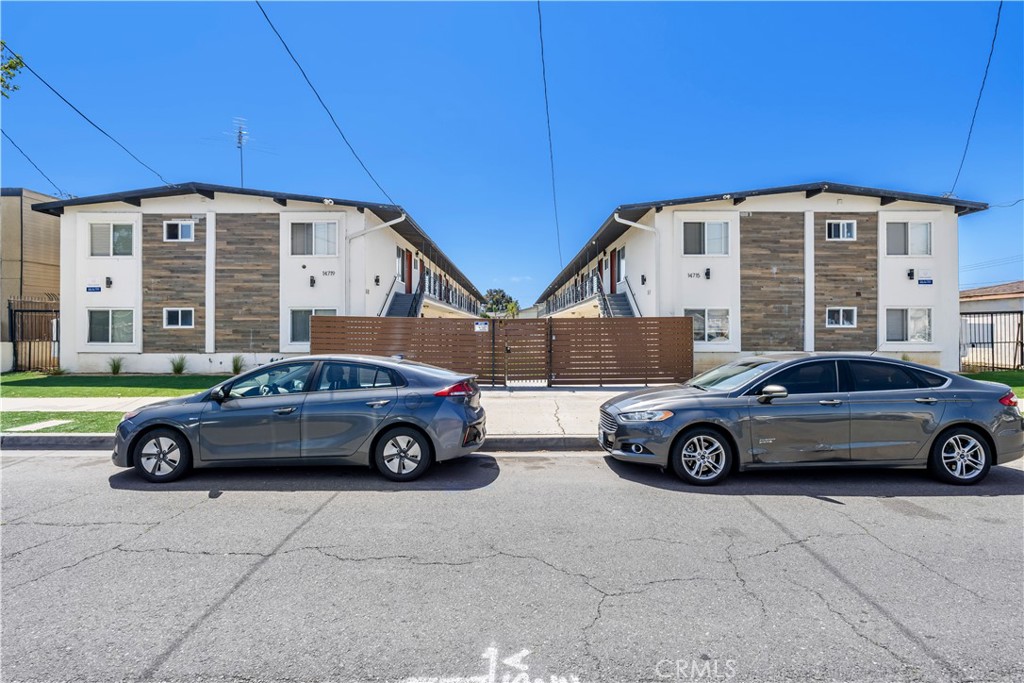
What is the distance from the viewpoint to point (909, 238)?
17578 mm

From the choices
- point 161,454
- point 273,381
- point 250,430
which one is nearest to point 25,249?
point 161,454

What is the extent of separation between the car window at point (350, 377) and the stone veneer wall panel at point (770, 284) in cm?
1457

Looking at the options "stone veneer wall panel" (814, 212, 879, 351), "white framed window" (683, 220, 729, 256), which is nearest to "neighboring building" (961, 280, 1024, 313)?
"stone veneer wall panel" (814, 212, 879, 351)

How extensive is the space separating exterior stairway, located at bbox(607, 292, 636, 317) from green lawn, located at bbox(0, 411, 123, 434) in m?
15.6

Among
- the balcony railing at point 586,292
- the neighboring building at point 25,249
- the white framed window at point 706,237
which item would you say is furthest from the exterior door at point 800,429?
the neighboring building at point 25,249

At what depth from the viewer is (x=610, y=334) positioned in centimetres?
1449

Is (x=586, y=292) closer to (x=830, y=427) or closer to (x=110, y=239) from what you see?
(x=110, y=239)

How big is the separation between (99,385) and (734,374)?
1589 centimetres

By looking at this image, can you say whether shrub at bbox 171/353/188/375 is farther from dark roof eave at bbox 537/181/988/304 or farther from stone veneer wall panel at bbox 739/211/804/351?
stone veneer wall panel at bbox 739/211/804/351

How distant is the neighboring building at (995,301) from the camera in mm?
23111

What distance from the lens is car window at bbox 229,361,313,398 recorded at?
19.2 feet

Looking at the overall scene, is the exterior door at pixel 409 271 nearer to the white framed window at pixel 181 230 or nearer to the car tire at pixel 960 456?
the white framed window at pixel 181 230

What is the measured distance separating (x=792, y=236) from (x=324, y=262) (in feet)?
52.2

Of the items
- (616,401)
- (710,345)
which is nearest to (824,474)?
(616,401)
